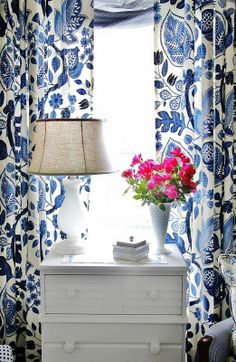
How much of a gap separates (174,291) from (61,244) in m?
0.56

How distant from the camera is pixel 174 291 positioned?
1886mm

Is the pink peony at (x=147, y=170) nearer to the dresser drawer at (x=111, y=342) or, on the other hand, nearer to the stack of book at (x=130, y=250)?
the stack of book at (x=130, y=250)

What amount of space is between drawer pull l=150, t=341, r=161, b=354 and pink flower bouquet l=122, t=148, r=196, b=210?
582 mm

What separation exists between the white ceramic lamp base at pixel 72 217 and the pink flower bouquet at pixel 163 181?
24 centimetres

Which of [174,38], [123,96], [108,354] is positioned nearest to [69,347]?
[108,354]

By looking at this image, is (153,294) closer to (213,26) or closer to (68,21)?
(213,26)

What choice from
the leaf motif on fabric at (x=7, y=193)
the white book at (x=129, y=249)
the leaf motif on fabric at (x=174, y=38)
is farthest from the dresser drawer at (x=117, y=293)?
the leaf motif on fabric at (x=174, y=38)

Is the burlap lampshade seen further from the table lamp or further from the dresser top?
the dresser top

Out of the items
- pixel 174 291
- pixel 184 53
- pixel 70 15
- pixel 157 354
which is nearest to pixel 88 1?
pixel 70 15

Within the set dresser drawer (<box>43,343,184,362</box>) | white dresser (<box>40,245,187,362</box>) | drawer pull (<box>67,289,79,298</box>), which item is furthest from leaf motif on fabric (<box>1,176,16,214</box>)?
dresser drawer (<box>43,343,184,362</box>)

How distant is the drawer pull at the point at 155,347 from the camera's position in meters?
1.88

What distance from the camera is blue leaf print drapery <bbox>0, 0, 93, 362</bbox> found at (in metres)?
2.25

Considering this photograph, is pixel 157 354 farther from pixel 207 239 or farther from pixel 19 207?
pixel 19 207

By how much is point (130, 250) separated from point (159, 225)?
0.64 ft
